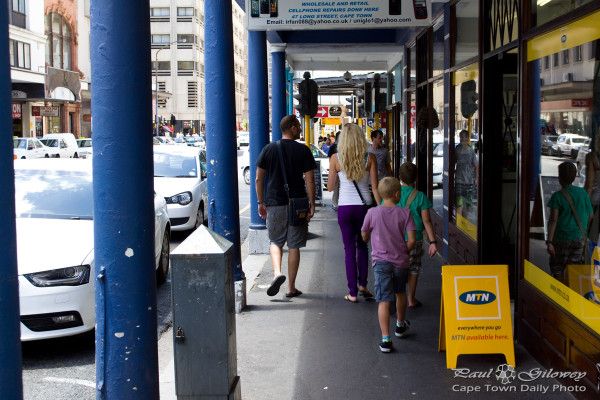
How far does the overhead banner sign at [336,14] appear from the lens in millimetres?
9188

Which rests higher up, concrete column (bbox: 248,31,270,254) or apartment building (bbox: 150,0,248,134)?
apartment building (bbox: 150,0,248,134)

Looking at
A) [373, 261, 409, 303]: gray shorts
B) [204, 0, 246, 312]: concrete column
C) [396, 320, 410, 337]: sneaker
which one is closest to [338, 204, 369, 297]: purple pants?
[204, 0, 246, 312]: concrete column

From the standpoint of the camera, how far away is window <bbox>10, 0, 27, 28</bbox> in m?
45.1

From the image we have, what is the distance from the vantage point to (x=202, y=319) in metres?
4.05

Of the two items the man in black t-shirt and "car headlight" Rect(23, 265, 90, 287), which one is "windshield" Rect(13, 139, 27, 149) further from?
"car headlight" Rect(23, 265, 90, 287)

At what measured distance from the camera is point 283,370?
5473 millimetres

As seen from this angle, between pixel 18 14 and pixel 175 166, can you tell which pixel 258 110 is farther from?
pixel 18 14

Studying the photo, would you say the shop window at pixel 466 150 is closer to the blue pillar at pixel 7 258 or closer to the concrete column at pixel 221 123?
the concrete column at pixel 221 123

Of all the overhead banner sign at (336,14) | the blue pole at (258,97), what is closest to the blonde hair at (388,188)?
the overhead banner sign at (336,14)

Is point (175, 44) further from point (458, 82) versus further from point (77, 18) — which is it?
point (458, 82)

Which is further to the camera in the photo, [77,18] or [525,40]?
[77,18]

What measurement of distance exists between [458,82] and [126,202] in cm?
661

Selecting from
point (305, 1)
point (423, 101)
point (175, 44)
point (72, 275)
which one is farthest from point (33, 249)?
point (175, 44)

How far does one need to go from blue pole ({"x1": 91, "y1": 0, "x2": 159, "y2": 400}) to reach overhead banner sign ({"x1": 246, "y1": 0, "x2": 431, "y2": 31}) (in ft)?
19.9
